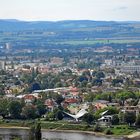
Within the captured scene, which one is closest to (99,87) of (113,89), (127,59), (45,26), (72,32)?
(113,89)

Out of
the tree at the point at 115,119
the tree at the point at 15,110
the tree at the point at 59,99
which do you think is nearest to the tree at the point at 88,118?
the tree at the point at 115,119

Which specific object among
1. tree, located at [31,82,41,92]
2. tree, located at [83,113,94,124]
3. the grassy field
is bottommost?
tree, located at [31,82,41,92]

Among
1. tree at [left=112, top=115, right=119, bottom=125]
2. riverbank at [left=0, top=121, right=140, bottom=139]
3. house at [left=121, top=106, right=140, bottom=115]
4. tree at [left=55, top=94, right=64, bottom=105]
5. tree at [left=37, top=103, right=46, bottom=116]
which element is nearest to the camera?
riverbank at [left=0, top=121, right=140, bottom=139]

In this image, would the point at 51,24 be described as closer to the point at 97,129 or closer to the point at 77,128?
the point at 77,128

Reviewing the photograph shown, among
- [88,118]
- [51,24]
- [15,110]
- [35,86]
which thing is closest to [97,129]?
[88,118]

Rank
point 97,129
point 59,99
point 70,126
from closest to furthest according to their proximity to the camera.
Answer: point 97,129
point 70,126
point 59,99

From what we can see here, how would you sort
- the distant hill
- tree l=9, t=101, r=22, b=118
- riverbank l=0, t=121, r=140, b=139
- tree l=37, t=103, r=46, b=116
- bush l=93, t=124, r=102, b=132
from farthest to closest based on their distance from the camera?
the distant hill < tree l=37, t=103, r=46, b=116 < tree l=9, t=101, r=22, b=118 < bush l=93, t=124, r=102, b=132 < riverbank l=0, t=121, r=140, b=139

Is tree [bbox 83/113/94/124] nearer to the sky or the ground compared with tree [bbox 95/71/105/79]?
nearer to the sky

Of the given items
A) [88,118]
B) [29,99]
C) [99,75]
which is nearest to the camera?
[88,118]

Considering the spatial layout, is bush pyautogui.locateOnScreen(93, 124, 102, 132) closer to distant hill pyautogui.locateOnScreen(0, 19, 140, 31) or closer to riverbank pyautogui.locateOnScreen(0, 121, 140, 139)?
riverbank pyautogui.locateOnScreen(0, 121, 140, 139)

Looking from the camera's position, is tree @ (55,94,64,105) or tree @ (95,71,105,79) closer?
tree @ (55,94,64,105)

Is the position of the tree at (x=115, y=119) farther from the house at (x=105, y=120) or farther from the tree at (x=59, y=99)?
the tree at (x=59, y=99)

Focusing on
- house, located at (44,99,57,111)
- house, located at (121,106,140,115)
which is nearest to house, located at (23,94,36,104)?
house, located at (44,99,57,111)
